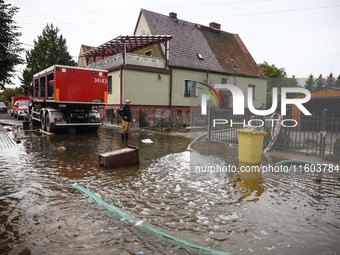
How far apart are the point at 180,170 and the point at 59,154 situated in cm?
417

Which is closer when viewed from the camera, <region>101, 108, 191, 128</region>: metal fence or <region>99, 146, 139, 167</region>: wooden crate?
<region>99, 146, 139, 167</region>: wooden crate

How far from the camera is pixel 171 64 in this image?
2333 centimetres

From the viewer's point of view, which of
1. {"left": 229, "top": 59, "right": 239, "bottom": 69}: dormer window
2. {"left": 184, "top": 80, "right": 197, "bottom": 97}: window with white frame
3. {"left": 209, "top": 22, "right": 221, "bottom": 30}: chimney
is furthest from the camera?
{"left": 209, "top": 22, "right": 221, "bottom": 30}: chimney

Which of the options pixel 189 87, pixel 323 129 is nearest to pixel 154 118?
pixel 189 87

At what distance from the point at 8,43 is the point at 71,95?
35.5 ft

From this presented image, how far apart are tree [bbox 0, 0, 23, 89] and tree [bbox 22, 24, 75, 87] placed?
25.5 m

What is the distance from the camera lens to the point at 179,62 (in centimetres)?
2416

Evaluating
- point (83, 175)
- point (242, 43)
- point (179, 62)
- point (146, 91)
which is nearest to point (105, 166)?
point (83, 175)

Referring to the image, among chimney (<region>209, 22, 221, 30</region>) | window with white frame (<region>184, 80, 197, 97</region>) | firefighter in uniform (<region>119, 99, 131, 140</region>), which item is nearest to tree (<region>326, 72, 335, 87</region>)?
chimney (<region>209, 22, 221, 30</region>)

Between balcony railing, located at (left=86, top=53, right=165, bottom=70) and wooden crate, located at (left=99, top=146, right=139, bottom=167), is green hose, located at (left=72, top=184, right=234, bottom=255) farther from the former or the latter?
balcony railing, located at (left=86, top=53, right=165, bottom=70)

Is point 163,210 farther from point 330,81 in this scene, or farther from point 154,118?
point 330,81

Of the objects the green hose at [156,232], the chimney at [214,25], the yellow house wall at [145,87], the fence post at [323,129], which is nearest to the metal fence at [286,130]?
the fence post at [323,129]

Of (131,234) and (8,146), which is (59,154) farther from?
(131,234)

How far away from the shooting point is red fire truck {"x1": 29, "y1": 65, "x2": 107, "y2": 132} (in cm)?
1273
